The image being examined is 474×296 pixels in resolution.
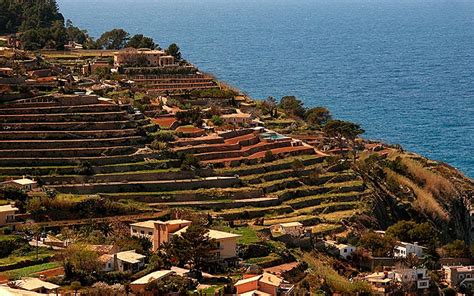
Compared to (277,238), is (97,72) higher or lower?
higher

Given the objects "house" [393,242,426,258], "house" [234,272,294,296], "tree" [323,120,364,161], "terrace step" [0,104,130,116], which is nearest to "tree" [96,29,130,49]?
"tree" [323,120,364,161]

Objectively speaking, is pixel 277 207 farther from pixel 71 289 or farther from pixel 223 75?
pixel 223 75

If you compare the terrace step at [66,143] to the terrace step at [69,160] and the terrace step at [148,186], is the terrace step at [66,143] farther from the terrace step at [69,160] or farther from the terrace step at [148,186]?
the terrace step at [148,186]

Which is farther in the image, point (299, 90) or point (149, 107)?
point (299, 90)

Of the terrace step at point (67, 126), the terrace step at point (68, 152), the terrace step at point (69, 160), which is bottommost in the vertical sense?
the terrace step at point (69, 160)

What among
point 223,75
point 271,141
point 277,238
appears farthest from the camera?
point 223,75

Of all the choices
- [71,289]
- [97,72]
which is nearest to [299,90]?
[97,72]

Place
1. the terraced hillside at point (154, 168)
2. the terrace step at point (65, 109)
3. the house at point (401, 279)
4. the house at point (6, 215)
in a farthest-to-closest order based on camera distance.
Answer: the terrace step at point (65, 109)
the terraced hillside at point (154, 168)
the house at point (401, 279)
the house at point (6, 215)

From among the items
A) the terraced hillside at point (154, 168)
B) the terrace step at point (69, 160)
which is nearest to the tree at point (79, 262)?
the terraced hillside at point (154, 168)
